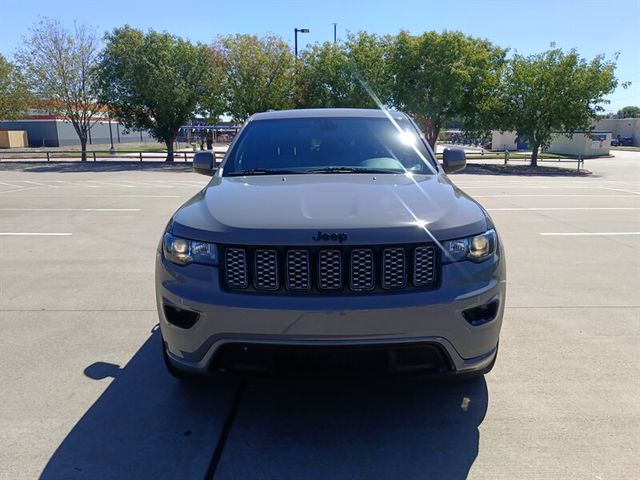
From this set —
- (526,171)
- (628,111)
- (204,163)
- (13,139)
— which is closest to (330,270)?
(204,163)

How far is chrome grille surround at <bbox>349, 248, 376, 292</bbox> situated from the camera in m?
2.69

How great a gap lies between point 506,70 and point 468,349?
30.9 metres

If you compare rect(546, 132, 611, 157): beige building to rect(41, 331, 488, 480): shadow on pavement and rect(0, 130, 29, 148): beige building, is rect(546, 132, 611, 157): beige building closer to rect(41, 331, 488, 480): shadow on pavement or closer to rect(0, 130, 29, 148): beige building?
rect(41, 331, 488, 480): shadow on pavement

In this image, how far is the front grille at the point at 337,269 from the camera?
106 inches

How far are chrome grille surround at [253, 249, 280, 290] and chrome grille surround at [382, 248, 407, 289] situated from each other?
1.77 ft

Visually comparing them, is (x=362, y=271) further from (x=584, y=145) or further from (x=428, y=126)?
(x=584, y=145)

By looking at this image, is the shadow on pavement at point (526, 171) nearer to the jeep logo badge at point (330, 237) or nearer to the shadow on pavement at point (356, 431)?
the shadow on pavement at point (356, 431)

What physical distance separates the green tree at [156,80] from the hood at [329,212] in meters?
27.1

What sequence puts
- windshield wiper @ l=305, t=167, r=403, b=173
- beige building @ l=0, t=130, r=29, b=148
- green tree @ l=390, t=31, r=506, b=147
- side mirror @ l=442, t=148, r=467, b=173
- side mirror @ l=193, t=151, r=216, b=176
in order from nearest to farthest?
1. windshield wiper @ l=305, t=167, r=403, b=173
2. side mirror @ l=193, t=151, r=216, b=176
3. side mirror @ l=442, t=148, r=467, b=173
4. green tree @ l=390, t=31, r=506, b=147
5. beige building @ l=0, t=130, r=29, b=148

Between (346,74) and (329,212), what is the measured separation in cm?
2947

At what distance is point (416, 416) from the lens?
3146 millimetres

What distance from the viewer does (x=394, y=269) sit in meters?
2.71

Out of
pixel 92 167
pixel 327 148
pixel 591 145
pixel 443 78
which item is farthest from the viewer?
pixel 591 145

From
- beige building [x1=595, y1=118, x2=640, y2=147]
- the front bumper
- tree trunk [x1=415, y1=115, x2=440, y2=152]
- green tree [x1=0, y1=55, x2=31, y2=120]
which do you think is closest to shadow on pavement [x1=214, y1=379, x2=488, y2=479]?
the front bumper
